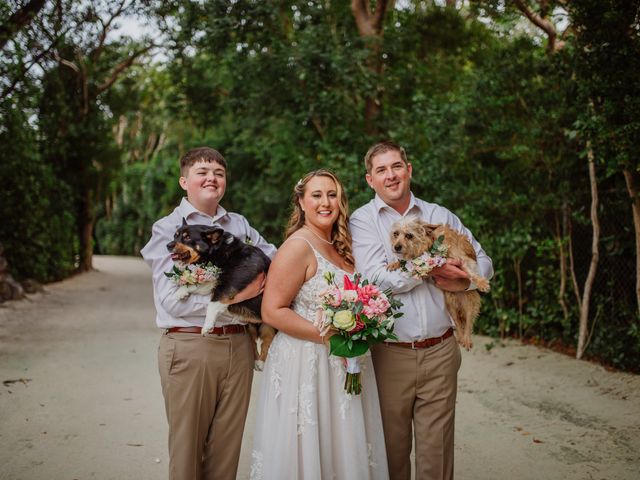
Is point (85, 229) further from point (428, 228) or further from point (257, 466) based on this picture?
point (428, 228)

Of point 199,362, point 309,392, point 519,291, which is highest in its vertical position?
point 199,362

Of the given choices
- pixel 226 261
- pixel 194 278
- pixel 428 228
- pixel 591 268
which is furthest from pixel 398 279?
pixel 591 268

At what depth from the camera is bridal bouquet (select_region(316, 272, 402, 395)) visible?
9.02ft

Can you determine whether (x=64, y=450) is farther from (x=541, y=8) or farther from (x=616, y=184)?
(x=541, y=8)

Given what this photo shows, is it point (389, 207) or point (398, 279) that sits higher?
point (389, 207)

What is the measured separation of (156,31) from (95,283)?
8.27m

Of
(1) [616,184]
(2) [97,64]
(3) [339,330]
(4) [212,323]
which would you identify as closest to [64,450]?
(4) [212,323]

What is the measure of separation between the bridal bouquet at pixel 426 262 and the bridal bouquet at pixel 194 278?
1.06m

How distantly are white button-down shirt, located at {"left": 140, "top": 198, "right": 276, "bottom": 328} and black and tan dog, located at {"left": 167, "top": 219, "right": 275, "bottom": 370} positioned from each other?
7cm

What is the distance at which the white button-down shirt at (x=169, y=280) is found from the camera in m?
3.09

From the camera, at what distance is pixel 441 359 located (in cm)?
323

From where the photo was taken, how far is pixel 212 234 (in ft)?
10.3

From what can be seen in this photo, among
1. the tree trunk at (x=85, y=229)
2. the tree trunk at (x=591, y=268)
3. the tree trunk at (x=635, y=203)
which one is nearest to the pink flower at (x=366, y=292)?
the tree trunk at (x=635, y=203)

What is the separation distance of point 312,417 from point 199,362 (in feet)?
2.30
